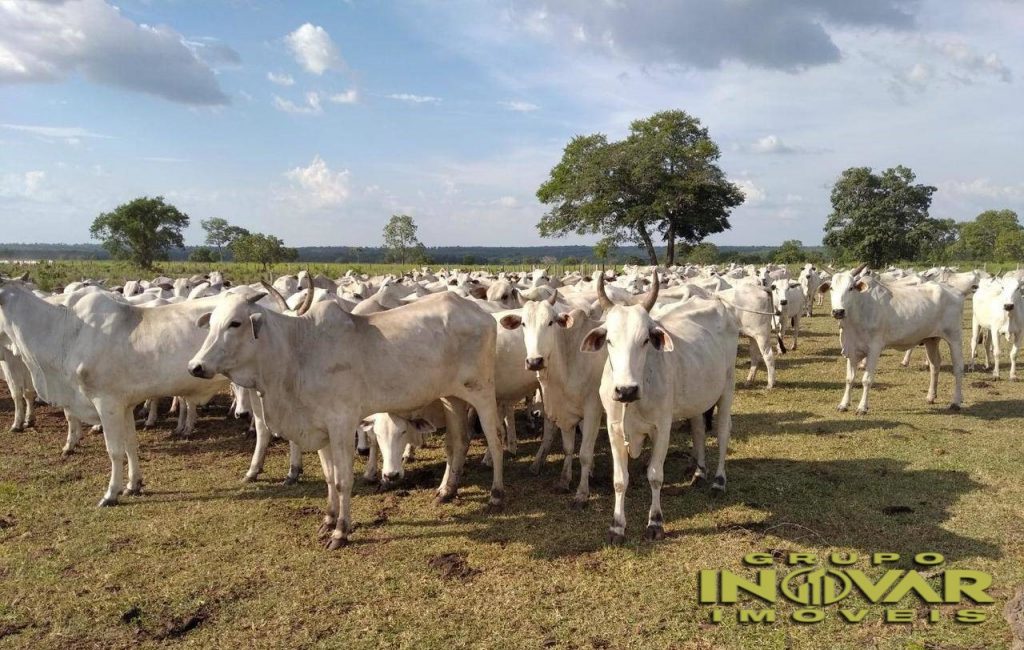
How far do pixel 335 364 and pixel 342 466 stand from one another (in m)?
0.98

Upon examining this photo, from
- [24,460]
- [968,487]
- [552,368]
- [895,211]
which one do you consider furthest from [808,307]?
[895,211]

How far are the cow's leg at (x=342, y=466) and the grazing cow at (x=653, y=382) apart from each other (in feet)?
7.79

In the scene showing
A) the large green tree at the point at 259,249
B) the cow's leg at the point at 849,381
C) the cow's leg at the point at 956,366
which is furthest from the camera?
the large green tree at the point at 259,249

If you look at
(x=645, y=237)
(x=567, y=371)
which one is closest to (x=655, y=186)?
(x=645, y=237)

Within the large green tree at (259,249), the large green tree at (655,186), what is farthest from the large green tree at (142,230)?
the large green tree at (655,186)

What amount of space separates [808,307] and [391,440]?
2324 cm

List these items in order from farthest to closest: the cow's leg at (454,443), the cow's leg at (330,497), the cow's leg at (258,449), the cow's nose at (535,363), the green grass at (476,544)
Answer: the cow's leg at (258,449)
the cow's leg at (454,443)
the cow's nose at (535,363)
the cow's leg at (330,497)
the green grass at (476,544)

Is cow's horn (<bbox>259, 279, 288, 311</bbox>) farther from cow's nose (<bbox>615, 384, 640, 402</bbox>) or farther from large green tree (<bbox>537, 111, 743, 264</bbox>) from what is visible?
large green tree (<bbox>537, 111, 743, 264</bbox>)

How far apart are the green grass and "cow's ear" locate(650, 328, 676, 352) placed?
1864 millimetres

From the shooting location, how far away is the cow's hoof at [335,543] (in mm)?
6348

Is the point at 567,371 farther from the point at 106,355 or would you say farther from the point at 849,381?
the point at 849,381

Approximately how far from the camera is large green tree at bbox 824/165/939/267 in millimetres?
57812

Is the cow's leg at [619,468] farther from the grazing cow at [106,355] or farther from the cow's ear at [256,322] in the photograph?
the grazing cow at [106,355]

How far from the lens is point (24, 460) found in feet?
30.0
